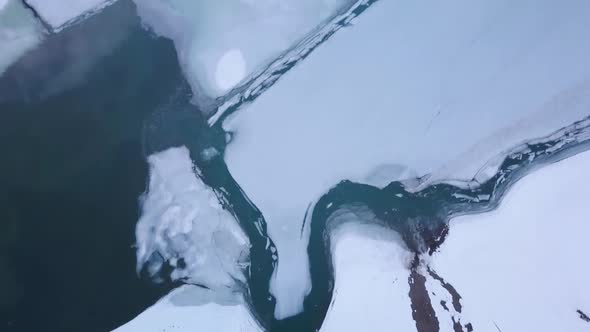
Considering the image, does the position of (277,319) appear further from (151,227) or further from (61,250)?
(61,250)

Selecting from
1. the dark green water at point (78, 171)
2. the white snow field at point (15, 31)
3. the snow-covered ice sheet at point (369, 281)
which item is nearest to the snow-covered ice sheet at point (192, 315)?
the dark green water at point (78, 171)

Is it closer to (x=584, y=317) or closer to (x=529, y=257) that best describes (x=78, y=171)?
(x=529, y=257)

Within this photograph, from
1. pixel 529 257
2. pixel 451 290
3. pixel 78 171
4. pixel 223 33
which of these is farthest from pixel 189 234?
pixel 529 257

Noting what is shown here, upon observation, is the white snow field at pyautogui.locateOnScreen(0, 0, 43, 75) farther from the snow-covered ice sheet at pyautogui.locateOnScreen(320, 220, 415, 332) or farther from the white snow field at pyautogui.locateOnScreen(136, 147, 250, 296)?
the snow-covered ice sheet at pyautogui.locateOnScreen(320, 220, 415, 332)

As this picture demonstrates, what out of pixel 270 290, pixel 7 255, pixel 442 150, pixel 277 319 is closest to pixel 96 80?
pixel 7 255

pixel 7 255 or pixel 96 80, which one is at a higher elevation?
pixel 96 80

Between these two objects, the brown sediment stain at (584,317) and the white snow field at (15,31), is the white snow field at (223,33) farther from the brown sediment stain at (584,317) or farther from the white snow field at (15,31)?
the brown sediment stain at (584,317)
